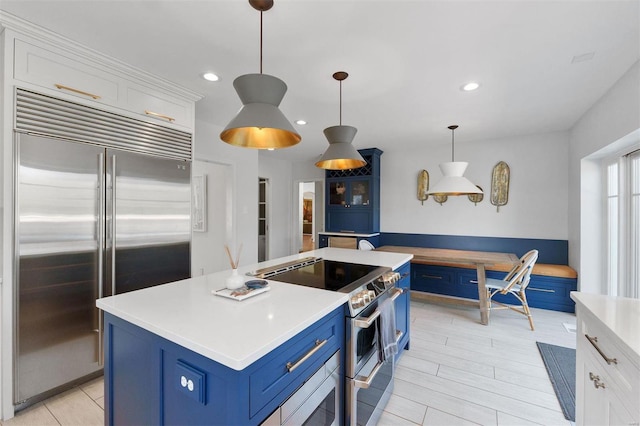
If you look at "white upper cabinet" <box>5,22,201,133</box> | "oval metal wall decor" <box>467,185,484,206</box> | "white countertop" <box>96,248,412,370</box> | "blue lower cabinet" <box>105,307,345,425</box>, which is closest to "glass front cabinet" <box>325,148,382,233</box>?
"oval metal wall decor" <box>467,185,484,206</box>

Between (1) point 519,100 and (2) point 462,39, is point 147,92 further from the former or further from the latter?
(1) point 519,100

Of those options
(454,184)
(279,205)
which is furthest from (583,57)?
(279,205)

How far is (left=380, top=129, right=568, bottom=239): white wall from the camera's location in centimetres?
414

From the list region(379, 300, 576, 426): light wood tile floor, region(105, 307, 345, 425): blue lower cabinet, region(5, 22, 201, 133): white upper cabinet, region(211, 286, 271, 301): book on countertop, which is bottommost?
region(379, 300, 576, 426): light wood tile floor

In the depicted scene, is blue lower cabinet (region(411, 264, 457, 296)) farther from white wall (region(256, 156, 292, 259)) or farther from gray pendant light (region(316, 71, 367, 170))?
white wall (region(256, 156, 292, 259))

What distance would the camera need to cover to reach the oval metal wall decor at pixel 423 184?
16.5 ft

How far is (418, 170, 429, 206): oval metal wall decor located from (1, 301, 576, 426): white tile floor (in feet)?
7.66

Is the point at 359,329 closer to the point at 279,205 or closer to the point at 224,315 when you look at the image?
the point at 224,315

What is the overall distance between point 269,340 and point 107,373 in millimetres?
1024

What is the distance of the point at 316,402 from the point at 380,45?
2.15m

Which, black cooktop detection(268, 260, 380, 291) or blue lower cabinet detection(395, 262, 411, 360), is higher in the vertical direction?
black cooktop detection(268, 260, 380, 291)

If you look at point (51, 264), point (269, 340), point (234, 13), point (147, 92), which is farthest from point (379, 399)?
point (147, 92)

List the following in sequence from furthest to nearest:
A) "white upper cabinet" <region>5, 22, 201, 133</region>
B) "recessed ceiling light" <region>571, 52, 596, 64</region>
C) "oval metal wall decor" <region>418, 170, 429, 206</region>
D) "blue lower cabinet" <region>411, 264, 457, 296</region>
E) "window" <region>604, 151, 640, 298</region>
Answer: "oval metal wall decor" <region>418, 170, 429, 206</region> < "blue lower cabinet" <region>411, 264, 457, 296</region> < "window" <region>604, 151, 640, 298</region> < "recessed ceiling light" <region>571, 52, 596, 64</region> < "white upper cabinet" <region>5, 22, 201, 133</region>

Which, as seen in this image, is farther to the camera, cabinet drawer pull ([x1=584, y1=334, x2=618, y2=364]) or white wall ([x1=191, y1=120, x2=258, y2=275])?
white wall ([x1=191, y1=120, x2=258, y2=275])
